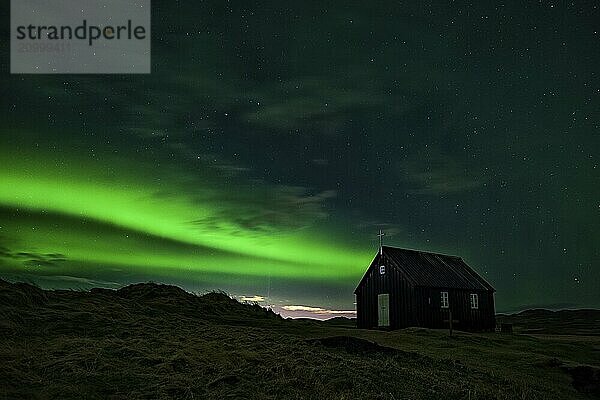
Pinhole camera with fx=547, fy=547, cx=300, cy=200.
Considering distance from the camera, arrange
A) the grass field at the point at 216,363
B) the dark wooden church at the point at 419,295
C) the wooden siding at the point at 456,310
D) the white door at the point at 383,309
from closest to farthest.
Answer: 1. the grass field at the point at 216,363
2. the wooden siding at the point at 456,310
3. the dark wooden church at the point at 419,295
4. the white door at the point at 383,309

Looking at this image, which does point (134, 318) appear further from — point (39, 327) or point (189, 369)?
point (189, 369)

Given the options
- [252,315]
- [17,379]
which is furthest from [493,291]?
[17,379]

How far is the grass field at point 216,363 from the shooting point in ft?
47.8

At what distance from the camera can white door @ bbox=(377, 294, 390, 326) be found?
137 feet

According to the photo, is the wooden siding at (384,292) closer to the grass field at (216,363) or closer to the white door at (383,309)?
the white door at (383,309)

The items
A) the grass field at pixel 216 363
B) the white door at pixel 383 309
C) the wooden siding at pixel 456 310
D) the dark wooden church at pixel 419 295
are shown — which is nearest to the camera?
the grass field at pixel 216 363

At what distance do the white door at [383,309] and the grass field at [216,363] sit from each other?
1245 cm

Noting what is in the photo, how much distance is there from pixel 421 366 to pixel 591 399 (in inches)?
243

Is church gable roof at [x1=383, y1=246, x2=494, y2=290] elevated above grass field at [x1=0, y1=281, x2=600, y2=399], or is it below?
above

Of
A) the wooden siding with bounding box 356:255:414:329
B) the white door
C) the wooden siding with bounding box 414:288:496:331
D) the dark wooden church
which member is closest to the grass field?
the wooden siding with bounding box 414:288:496:331

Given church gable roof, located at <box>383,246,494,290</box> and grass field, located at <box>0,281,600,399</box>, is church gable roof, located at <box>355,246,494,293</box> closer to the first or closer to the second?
church gable roof, located at <box>383,246,494,290</box>

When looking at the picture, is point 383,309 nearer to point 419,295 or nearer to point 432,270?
point 419,295

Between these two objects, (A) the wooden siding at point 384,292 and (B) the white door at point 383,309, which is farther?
(B) the white door at point 383,309

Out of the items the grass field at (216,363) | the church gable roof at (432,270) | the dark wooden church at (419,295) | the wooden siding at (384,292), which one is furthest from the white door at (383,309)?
the grass field at (216,363)
